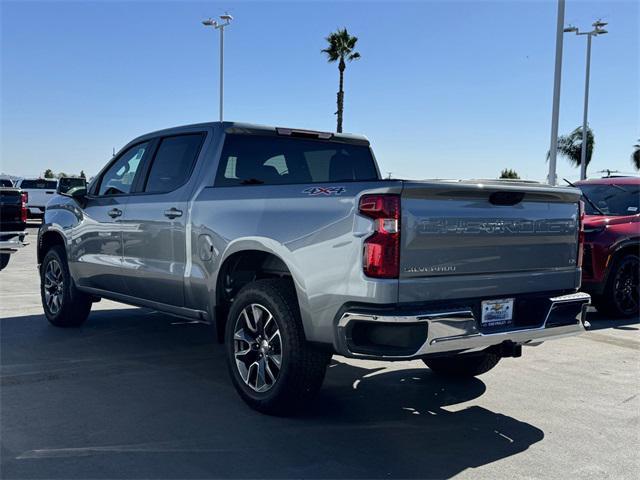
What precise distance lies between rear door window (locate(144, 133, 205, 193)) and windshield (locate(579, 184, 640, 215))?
5.77 m

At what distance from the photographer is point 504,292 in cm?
425

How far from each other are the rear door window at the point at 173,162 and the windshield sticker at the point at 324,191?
1678 mm

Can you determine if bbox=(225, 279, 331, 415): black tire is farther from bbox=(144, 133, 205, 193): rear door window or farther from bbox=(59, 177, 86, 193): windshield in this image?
bbox=(59, 177, 86, 193): windshield

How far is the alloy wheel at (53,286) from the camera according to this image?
24.0 feet

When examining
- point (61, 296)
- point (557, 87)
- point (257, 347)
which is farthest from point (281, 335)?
point (557, 87)

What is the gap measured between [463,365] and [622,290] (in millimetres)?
4112

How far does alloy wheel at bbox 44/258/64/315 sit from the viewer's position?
731 centimetres

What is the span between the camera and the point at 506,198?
4254mm

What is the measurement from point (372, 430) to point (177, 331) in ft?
11.6

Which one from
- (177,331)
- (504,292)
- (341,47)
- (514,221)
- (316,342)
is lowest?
(177,331)

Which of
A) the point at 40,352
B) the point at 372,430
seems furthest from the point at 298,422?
the point at 40,352

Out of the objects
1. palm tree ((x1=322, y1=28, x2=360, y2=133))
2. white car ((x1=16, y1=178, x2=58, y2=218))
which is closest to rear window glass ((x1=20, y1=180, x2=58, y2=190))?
white car ((x1=16, y1=178, x2=58, y2=218))

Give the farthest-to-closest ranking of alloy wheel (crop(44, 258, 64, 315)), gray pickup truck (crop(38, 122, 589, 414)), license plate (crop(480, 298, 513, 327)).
→ alloy wheel (crop(44, 258, 64, 315)) → license plate (crop(480, 298, 513, 327)) → gray pickup truck (crop(38, 122, 589, 414))

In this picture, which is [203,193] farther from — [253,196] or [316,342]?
[316,342]
